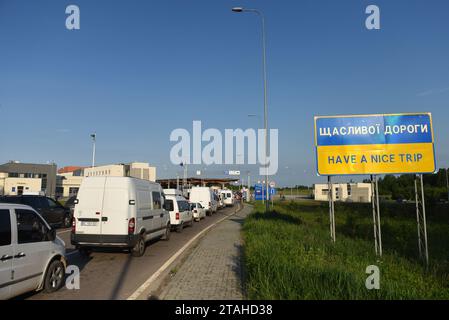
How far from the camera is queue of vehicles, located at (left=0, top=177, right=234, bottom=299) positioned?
5.68m

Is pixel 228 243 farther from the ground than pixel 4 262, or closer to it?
closer to it

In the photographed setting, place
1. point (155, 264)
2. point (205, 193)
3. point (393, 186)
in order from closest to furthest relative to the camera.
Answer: point (155, 264)
point (205, 193)
point (393, 186)

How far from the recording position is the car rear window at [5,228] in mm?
5465

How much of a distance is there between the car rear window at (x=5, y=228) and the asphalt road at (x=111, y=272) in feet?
4.85

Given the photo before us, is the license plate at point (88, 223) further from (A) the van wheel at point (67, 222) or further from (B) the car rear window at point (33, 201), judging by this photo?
(A) the van wheel at point (67, 222)

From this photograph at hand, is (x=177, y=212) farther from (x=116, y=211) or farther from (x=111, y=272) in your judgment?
(x=111, y=272)

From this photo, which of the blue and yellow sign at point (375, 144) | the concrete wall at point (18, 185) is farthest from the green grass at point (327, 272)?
the concrete wall at point (18, 185)

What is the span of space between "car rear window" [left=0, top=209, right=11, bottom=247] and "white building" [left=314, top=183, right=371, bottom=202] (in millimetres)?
85566

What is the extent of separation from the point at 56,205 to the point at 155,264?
40.1 ft

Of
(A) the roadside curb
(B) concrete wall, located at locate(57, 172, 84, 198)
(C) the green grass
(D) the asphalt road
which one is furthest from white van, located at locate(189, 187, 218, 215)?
(B) concrete wall, located at locate(57, 172, 84, 198)

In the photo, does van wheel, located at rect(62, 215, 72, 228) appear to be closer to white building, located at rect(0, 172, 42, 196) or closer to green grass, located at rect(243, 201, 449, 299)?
green grass, located at rect(243, 201, 449, 299)

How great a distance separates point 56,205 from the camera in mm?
19547
